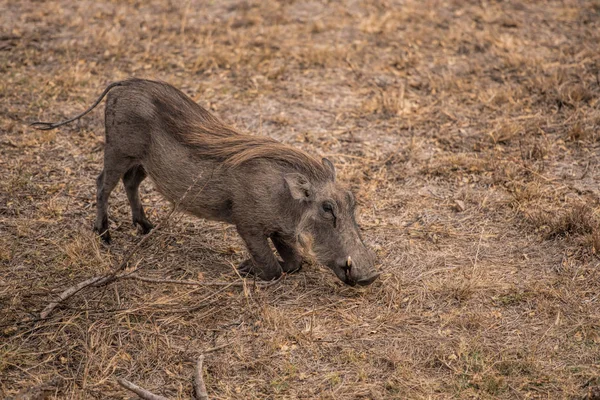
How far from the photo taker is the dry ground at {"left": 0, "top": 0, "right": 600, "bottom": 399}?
11.8 feet

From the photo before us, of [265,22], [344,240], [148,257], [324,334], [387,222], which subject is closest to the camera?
[324,334]

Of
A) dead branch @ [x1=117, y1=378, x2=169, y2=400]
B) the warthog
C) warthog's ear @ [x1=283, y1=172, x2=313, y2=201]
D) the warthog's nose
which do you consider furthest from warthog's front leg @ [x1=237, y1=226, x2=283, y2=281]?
dead branch @ [x1=117, y1=378, x2=169, y2=400]

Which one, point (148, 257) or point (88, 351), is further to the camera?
point (148, 257)

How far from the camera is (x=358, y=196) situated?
532 cm

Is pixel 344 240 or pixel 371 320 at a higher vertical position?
pixel 344 240

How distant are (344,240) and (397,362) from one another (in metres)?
0.85

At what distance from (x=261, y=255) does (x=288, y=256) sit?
0.26 m

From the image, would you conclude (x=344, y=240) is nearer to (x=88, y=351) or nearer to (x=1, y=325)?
(x=88, y=351)

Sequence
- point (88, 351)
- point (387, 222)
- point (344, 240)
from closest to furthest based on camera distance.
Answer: point (88, 351)
point (344, 240)
point (387, 222)

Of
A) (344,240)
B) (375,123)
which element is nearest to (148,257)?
(344,240)

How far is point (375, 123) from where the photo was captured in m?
6.36

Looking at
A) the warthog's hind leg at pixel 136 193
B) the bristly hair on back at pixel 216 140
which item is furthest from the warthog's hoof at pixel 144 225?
the bristly hair on back at pixel 216 140

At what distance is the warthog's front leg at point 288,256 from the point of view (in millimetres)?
4438

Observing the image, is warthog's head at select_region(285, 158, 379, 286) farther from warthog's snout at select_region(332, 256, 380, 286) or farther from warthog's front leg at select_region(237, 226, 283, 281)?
warthog's front leg at select_region(237, 226, 283, 281)
